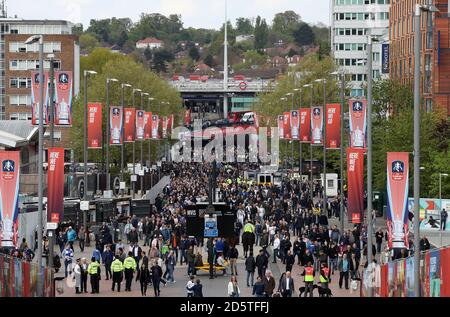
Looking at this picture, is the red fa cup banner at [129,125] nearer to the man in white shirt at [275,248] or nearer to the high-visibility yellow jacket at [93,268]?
the man in white shirt at [275,248]

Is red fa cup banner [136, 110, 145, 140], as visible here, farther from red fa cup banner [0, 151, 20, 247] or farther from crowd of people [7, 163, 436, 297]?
red fa cup banner [0, 151, 20, 247]

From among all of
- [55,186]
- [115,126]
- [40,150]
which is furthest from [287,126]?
[40,150]

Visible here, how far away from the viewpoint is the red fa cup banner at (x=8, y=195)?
3878 centimetres

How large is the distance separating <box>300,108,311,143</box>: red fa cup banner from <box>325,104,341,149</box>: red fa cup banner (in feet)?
40.9

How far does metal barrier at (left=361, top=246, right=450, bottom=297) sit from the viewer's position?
3002 cm

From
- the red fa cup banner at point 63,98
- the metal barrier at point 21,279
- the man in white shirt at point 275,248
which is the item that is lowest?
the man in white shirt at point 275,248

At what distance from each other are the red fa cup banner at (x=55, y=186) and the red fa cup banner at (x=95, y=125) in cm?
2061

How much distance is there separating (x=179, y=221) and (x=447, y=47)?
4290cm

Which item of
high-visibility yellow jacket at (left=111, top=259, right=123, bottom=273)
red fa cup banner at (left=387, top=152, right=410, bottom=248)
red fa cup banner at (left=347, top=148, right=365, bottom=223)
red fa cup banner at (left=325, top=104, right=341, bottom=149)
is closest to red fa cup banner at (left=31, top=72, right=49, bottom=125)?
high-visibility yellow jacket at (left=111, top=259, right=123, bottom=273)

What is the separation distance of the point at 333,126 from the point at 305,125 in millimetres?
14451

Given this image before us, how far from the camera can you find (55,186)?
47531mm

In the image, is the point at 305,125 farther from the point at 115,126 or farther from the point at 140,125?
the point at 115,126

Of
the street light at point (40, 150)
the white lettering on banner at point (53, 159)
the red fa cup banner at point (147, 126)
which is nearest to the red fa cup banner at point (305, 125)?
the red fa cup banner at point (147, 126)

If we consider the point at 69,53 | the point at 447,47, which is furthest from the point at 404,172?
the point at 69,53
